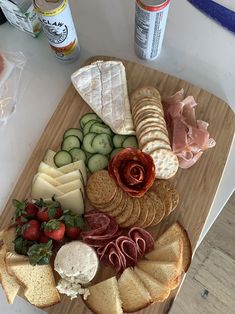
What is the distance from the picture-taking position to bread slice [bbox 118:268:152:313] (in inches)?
47.7

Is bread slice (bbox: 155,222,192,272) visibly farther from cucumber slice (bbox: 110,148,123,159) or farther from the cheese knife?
the cheese knife

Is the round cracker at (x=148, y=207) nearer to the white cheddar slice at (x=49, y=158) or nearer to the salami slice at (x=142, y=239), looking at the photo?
the salami slice at (x=142, y=239)

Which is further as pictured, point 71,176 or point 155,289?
point 71,176

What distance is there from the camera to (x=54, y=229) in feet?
4.01

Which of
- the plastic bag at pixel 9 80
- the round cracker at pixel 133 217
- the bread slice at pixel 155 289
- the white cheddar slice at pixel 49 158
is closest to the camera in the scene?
the bread slice at pixel 155 289

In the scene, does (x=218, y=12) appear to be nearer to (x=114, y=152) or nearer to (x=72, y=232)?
(x=114, y=152)

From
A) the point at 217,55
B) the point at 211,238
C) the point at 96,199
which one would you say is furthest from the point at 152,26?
the point at 211,238

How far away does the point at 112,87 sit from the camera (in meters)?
1.45

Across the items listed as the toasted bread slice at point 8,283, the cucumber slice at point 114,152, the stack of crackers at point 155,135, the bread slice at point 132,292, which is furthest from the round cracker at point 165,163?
the toasted bread slice at point 8,283

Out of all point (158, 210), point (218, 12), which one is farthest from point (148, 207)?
point (218, 12)

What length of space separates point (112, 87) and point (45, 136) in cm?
30

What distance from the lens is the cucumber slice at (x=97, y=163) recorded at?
4.54 ft

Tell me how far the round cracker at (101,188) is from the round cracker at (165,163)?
0.16m

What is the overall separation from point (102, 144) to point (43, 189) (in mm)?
250
